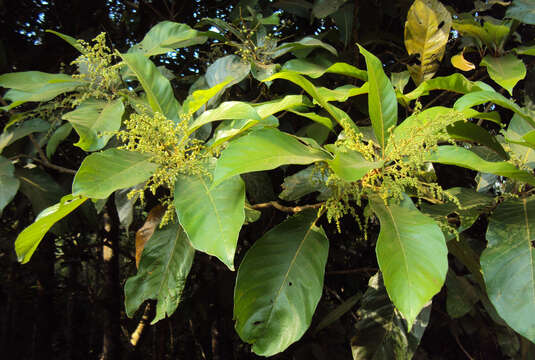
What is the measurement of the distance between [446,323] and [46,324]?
8.08 feet

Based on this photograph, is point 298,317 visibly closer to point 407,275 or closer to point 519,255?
point 407,275

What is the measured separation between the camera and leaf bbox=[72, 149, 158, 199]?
0.69m

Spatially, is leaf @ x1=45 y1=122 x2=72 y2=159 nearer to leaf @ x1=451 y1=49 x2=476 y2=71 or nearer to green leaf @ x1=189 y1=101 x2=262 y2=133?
green leaf @ x1=189 y1=101 x2=262 y2=133

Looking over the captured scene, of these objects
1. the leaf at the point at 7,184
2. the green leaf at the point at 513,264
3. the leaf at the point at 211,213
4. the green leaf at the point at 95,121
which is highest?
the green leaf at the point at 95,121

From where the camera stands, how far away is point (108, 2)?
2.13 metres

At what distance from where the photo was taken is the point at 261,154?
0.66 meters

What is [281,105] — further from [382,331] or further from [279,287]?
[382,331]

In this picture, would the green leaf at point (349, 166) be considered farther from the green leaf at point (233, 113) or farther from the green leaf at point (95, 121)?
the green leaf at point (95, 121)

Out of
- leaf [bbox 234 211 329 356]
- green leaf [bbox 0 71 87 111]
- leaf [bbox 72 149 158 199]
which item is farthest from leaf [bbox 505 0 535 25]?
green leaf [bbox 0 71 87 111]

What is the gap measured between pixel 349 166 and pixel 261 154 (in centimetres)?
15

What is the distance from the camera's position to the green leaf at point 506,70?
114cm

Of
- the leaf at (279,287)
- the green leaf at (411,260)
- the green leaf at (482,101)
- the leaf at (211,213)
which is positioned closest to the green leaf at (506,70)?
the green leaf at (482,101)

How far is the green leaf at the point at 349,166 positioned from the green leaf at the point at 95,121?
1.71 ft

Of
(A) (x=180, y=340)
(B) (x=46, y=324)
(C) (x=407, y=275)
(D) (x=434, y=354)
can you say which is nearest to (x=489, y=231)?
(C) (x=407, y=275)
